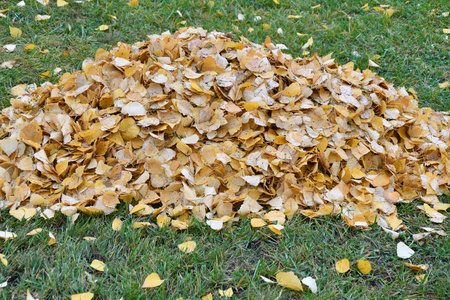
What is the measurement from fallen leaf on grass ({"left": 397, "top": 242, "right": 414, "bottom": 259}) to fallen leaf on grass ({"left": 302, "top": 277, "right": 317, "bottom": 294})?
508 mm

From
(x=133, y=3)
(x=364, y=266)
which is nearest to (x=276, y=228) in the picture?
(x=364, y=266)

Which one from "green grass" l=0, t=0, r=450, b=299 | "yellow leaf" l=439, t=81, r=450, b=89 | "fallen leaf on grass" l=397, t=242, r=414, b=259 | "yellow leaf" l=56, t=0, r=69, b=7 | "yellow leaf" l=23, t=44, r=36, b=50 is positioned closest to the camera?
"green grass" l=0, t=0, r=450, b=299

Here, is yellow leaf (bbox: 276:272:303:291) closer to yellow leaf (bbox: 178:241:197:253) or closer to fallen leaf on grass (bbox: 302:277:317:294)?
fallen leaf on grass (bbox: 302:277:317:294)

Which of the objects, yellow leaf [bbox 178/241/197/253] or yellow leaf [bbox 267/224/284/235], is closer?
yellow leaf [bbox 178/241/197/253]

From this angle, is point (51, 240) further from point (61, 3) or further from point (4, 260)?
point (61, 3)

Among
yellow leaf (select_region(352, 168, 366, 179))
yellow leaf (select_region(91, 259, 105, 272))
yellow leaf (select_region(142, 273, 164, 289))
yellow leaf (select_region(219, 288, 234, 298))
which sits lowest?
yellow leaf (select_region(91, 259, 105, 272))

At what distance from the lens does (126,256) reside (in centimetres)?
206

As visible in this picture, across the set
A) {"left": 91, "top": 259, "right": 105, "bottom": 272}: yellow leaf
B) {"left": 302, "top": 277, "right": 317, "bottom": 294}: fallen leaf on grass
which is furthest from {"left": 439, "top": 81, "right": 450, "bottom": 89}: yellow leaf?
{"left": 91, "top": 259, "right": 105, "bottom": 272}: yellow leaf

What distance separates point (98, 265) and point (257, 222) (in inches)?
31.6

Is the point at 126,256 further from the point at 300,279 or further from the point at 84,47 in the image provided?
the point at 84,47

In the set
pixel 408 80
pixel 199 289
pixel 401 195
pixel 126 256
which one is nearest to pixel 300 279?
pixel 199 289

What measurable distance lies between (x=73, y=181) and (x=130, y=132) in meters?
0.43

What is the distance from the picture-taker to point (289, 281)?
1.96 m

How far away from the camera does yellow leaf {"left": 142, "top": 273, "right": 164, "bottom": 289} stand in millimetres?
1872
